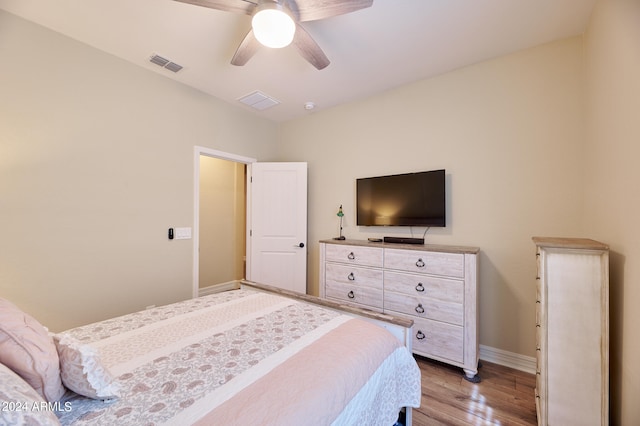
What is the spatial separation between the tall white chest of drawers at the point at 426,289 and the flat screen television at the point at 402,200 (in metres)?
0.37

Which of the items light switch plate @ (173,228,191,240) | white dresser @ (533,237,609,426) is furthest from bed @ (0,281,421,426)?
light switch plate @ (173,228,191,240)

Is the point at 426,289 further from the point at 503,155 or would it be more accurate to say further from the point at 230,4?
the point at 230,4

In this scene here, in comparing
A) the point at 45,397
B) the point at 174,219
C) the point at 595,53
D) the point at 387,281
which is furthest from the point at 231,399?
the point at 595,53

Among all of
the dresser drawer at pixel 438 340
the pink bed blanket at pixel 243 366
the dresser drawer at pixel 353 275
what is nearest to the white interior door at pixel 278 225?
the dresser drawer at pixel 353 275

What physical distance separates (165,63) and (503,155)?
3.23 m

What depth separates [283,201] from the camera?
11.7ft

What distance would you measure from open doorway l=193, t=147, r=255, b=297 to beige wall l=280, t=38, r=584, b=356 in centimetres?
288

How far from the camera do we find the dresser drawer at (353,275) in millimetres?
2563

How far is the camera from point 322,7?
1.55 meters

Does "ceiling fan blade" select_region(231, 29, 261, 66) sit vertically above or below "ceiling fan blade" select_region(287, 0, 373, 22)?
below

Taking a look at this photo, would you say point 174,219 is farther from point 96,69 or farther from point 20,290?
point 96,69

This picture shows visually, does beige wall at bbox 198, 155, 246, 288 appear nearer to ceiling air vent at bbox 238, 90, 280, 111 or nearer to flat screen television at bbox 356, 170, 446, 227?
ceiling air vent at bbox 238, 90, 280, 111

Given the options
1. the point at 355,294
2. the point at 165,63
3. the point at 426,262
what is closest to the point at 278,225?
the point at 355,294

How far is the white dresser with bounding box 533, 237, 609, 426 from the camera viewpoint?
4.42ft
